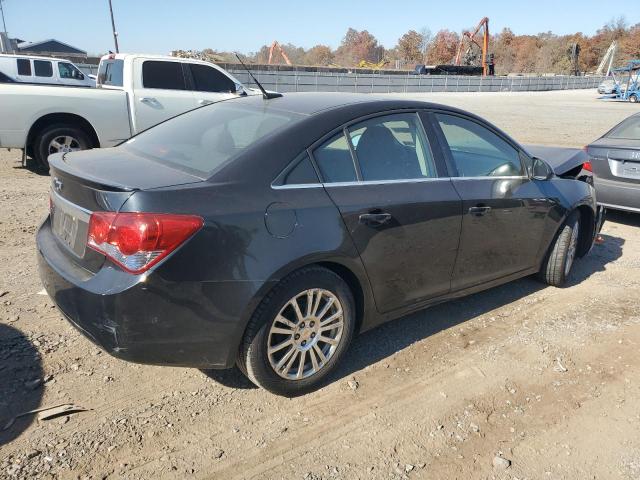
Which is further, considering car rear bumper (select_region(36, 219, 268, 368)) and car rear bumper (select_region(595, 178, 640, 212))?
car rear bumper (select_region(595, 178, 640, 212))

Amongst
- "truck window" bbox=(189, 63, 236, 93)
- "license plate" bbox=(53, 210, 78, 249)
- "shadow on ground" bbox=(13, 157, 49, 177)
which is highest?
"truck window" bbox=(189, 63, 236, 93)

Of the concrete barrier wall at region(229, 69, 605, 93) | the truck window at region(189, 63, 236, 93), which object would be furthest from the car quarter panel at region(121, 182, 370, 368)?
the concrete barrier wall at region(229, 69, 605, 93)

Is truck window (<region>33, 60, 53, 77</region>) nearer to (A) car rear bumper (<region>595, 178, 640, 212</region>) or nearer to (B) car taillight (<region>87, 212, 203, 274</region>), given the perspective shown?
(A) car rear bumper (<region>595, 178, 640, 212</region>)

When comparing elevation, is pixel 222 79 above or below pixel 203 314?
above

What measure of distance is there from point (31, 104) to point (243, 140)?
6.31 metres

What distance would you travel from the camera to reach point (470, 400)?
312 centimetres

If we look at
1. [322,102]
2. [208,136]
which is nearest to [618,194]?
[322,102]

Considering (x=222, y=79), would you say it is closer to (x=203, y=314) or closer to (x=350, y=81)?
(x=203, y=314)

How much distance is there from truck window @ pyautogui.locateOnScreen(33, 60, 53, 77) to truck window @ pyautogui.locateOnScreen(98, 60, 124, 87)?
287 inches

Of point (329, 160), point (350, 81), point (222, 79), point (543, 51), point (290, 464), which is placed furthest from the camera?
point (543, 51)

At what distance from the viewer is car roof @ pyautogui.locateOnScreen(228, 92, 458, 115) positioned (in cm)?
333

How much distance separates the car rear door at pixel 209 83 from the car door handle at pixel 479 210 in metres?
6.52

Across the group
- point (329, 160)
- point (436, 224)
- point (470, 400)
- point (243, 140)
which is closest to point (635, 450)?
point (470, 400)

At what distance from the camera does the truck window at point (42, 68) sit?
51.9 feet
